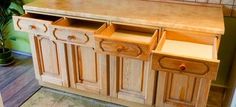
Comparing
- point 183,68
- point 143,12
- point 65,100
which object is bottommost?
point 65,100

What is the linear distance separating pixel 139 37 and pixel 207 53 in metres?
0.48

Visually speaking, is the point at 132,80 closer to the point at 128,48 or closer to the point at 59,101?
the point at 128,48

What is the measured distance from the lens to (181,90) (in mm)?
1725

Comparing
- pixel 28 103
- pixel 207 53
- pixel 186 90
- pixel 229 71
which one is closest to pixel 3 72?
pixel 28 103

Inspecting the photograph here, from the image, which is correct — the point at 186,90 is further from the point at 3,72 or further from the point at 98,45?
the point at 3,72

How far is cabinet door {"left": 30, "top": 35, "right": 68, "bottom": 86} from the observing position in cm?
198

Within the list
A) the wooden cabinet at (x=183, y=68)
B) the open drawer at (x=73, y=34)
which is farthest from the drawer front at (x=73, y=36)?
the wooden cabinet at (x=183, y=68)

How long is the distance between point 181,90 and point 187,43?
33cm

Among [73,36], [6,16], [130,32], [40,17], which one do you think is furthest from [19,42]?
[130,32]

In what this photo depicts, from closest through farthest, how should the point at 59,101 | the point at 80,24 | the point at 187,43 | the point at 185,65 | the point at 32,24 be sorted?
the point at 185,65
the point at 187,43
the point at 32,24
the point at 80,24
the point at 59,101

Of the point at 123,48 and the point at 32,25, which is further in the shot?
the point at 32,25

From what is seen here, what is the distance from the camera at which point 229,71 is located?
214 centimetres

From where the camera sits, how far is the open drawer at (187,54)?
1.37m

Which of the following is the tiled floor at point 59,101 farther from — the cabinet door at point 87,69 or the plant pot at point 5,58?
the plant pot at point 5,58
